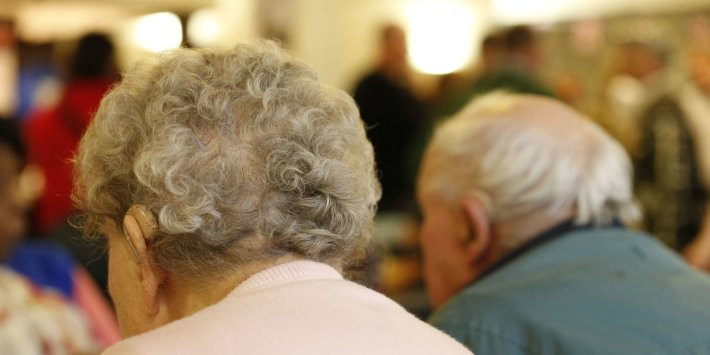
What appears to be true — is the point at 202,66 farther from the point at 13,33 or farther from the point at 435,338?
the point at 13,33

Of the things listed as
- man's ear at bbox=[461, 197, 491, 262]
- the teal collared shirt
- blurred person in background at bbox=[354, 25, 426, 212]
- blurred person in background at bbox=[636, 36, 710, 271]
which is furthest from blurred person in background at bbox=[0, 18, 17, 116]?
the teal collared shirt

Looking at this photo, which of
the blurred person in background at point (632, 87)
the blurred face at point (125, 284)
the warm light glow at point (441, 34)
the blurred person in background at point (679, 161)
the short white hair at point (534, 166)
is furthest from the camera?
the warm light glow at point (441, 34)

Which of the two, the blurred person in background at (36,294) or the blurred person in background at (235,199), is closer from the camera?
the blurred person in background at (235,199)

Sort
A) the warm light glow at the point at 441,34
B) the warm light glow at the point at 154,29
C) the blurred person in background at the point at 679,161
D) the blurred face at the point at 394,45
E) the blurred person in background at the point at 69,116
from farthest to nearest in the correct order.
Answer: the warm light glow at the point at 441,34 → the warm light glow at the point at 154,29 → the blurred face at the point at 394,45 → the blurred person in background at the point at 679,161 → the blurred person in background at the point at 69,116

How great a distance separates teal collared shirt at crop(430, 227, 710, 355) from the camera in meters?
1.73

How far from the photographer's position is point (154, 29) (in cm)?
827

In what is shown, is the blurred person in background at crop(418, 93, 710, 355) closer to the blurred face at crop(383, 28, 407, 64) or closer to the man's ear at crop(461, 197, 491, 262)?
the man's ear at crop(461, 197, 491, 262)

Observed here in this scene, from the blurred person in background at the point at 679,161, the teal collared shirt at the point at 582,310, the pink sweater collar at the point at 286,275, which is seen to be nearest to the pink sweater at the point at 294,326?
the pink sweater collar at the point at 286,275

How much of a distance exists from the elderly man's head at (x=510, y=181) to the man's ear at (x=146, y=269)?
93 cm

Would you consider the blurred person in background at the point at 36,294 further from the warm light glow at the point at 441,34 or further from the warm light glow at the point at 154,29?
the warm light glow at the point at 441,34

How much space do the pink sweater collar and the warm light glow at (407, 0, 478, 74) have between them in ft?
23.9

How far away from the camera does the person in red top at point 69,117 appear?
4.52 meters

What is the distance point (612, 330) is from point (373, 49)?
648 cm

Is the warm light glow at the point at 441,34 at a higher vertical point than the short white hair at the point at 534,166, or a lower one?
lower
